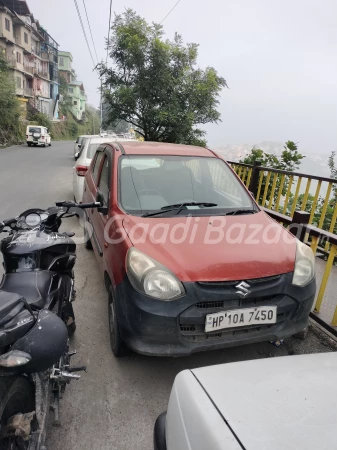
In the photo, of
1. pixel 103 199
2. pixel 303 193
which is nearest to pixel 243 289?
pixel 103 199

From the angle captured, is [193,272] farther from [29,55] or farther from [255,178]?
[29,55]

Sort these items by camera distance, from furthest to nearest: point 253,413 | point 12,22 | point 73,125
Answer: point 73,125
point 12,22
point 253,413

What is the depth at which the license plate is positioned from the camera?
83.0 inches

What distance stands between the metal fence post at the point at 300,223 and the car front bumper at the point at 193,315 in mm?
954

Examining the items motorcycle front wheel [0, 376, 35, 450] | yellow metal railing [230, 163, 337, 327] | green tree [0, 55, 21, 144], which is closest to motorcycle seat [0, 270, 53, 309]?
motorcycle front wheel [0, 376, 35, 450]

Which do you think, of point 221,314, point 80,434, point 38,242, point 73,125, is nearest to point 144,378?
point 80,434

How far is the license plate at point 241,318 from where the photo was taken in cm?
211

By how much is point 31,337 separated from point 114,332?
1155mm

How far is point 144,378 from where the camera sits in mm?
2424

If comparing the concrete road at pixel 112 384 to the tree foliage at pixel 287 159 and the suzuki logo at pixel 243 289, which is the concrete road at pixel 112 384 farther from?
the tree foliage at pixel 287 159

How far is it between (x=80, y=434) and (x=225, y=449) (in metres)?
1.31

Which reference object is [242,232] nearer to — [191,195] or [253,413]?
[191,195]

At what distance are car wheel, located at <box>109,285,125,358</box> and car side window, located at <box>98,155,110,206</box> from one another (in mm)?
986

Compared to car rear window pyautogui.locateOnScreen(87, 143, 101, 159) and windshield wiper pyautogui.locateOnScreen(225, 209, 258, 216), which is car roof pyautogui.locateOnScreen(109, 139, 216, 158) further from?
car rear window pyautogui.locateOnScreen(87, 143, 101, 159)
